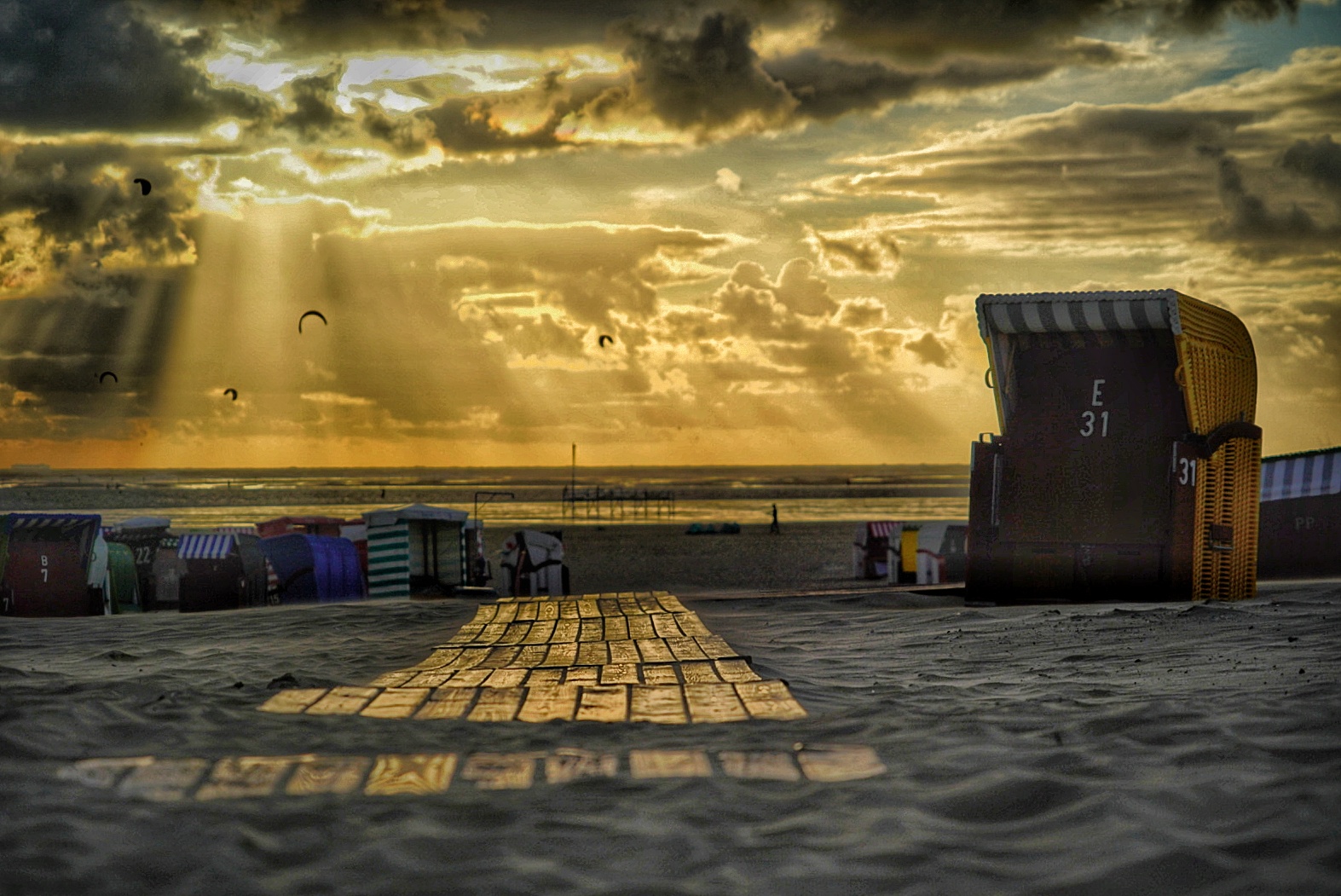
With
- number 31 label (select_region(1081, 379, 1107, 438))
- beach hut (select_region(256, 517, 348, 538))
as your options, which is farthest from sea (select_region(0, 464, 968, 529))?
number 31 label (select_region(1081, 379, 1107, 438))

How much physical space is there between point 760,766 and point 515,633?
5176 millimetres

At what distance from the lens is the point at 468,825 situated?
13.4 feet

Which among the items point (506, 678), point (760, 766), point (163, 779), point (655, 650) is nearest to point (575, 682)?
point (506, 678)

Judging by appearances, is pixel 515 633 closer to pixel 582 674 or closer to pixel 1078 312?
pixel 582 674

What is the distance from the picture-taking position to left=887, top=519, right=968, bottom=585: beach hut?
59.9 feet

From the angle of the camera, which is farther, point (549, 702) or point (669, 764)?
point (549, 702)

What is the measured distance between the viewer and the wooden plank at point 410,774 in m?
4.51

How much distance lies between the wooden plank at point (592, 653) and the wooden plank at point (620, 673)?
19 cm

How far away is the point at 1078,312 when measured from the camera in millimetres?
10531

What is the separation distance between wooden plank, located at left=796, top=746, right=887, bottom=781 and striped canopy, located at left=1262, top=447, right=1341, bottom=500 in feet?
48.8

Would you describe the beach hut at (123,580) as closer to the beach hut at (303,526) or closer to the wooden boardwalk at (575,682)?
the beach hut at (303,526)

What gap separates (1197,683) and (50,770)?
18.6ft

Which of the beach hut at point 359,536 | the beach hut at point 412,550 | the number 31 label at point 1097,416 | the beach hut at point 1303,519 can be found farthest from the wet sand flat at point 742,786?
the beach hut at point 1303,519

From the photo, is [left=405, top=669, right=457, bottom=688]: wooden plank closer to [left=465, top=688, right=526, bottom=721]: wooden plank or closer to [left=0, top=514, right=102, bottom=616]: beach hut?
[left=465, top=688, right=526, bottom=721]: wooden plank
